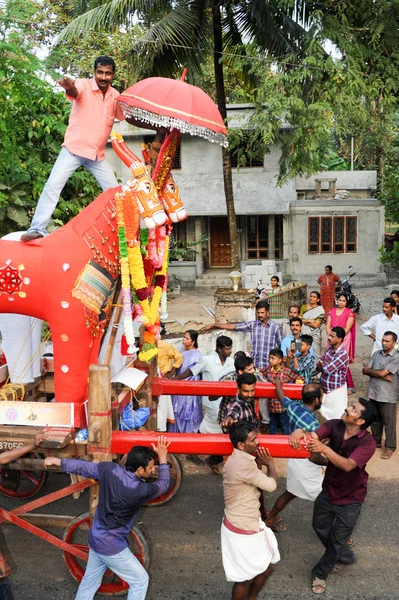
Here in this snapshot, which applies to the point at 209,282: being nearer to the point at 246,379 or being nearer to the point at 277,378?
the point at 277,378

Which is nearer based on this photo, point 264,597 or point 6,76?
point 264,597

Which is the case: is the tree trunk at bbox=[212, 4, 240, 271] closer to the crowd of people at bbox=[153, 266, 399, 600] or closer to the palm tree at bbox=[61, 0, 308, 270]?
the palm tree at bbox=[61, 0, 308, 270]

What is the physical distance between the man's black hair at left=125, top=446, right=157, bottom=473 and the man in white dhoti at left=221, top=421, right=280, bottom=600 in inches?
21.4

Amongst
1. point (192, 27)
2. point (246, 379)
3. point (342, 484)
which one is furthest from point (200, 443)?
point (192, 27)

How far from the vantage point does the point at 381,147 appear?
86.1ft

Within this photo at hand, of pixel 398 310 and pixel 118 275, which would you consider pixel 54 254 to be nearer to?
pixel 118 275

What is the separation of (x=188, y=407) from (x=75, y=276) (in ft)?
9.32

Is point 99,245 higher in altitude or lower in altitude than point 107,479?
higher

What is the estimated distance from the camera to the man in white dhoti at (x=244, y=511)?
3.93 metres

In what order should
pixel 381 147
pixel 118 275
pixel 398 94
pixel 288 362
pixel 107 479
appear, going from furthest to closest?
pixel 381 147 → pixel 398 94 → pixel 288 362 → pixel 118 275 → pixel 107 479

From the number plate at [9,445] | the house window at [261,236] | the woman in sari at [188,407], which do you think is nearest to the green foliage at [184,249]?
the house window at [261,236]

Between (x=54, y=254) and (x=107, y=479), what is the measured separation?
171 cm

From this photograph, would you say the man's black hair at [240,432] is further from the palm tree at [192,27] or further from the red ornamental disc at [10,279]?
the palm tree at [192,27]

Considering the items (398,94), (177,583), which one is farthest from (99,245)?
(398,94)
